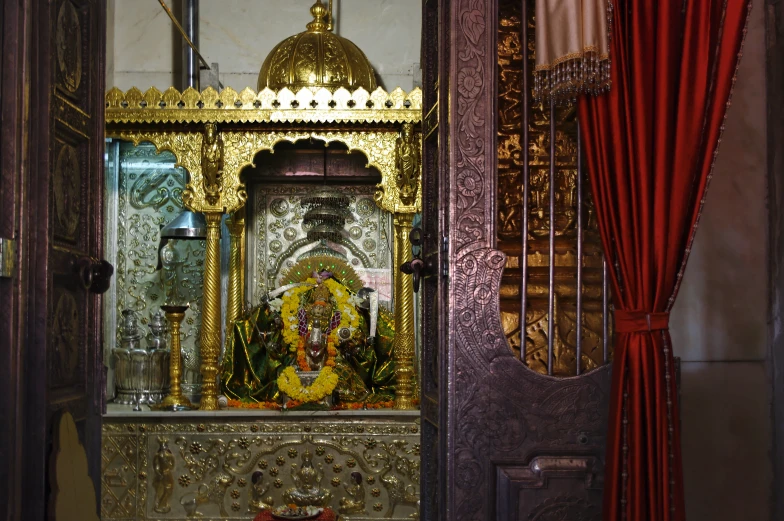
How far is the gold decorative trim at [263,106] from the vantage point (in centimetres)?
688

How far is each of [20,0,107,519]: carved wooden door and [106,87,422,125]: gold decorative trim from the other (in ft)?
9.33

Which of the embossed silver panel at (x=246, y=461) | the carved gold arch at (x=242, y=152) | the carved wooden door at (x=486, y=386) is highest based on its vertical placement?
the carved gold arch at (x=242, y=152)

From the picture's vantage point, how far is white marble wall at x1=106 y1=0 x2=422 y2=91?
26.7 ft

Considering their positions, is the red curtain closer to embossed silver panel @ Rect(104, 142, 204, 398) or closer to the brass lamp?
the brass lamp

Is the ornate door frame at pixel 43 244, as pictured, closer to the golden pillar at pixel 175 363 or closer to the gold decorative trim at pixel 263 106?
the golden pillar at pixel 175 363

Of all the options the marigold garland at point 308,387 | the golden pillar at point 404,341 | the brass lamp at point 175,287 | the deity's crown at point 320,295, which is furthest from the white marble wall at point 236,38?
the marigold garland at point 308,387

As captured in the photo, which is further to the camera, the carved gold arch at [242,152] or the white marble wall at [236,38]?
the white marble wall at [236,38]

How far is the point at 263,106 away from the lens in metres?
6.92

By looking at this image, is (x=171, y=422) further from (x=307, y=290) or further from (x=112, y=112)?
(x=112, y=112)

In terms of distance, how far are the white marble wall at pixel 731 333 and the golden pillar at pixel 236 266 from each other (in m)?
4.69

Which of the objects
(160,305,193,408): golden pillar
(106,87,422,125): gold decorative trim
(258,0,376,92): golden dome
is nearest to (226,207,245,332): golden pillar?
(160,305,193,408): golden pillar

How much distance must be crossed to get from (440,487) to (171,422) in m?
3.49

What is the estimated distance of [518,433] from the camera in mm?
3346

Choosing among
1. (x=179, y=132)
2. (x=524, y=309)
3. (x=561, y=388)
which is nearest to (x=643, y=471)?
(x=561, y=388)
